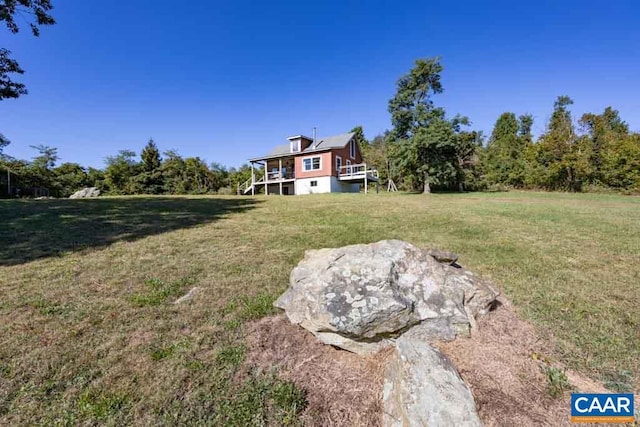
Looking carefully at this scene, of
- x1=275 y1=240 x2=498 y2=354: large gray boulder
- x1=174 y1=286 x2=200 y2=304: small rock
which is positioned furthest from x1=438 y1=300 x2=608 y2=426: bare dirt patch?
x1=174 y1=286 x2=200 y2=304: small rock

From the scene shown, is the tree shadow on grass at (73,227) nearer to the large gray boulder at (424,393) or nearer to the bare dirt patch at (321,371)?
the bare dirt patch at (321,371)

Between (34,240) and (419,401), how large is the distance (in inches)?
315

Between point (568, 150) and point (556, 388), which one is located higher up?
point (568, 150)

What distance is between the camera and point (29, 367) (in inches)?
86.9

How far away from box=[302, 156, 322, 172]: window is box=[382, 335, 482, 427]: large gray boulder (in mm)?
22029

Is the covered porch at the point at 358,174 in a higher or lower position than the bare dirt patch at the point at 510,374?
higher

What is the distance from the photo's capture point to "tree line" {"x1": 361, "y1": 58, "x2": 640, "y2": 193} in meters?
19.3

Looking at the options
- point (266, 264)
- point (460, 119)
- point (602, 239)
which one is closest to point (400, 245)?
point (266, 264)

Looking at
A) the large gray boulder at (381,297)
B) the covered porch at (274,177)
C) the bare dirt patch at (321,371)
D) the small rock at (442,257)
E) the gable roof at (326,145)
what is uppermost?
the gable roof at (326,145)

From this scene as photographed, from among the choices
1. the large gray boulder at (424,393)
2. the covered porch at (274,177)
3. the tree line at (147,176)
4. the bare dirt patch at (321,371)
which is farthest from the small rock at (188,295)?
the tree line at (147,176)

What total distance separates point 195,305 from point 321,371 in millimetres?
1851

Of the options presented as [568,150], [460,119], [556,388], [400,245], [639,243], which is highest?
[460,119]

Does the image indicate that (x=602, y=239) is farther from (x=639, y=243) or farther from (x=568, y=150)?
(x=568, y=150)

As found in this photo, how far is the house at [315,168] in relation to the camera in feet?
75.2
